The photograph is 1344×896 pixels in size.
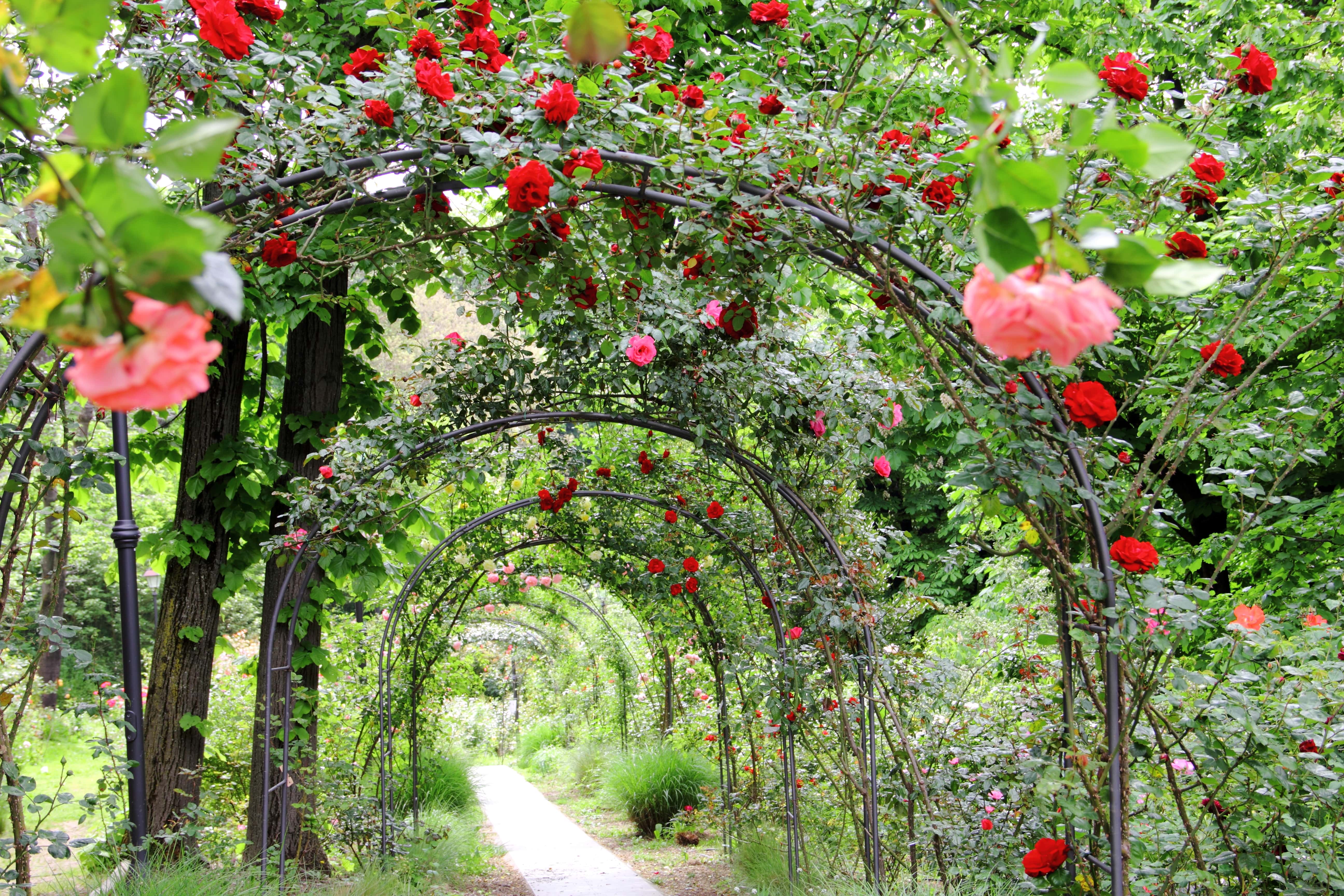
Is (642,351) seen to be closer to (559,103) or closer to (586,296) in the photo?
(586,296)

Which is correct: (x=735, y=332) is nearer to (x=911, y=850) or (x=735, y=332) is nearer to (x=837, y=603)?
(x=837, y=603)

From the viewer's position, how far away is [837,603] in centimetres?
351

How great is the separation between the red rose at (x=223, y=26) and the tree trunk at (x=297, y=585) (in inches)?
85.7

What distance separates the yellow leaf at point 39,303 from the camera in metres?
0.50

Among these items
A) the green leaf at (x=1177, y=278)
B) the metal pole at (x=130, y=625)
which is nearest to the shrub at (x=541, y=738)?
the metal pole at (x=130, y=625)

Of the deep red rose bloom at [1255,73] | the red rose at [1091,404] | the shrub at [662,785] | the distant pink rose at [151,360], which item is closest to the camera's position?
the distant pink rose at [151,360]

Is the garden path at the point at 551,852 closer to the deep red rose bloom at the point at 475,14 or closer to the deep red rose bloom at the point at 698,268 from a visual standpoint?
the deep red rose bloom at the point at 698,268

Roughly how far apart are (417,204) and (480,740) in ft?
43.4

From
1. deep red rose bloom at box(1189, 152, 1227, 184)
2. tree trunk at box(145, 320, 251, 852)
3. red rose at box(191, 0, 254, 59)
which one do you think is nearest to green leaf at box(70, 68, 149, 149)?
red rose at box(191, 0, 254, 59)

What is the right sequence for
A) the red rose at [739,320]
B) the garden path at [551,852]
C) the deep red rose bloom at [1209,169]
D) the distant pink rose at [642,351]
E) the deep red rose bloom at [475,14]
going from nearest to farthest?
→ the deep red rose bloom at [1209,169] → the deep red rose bloom at [475,14] → the red rose at [739,320] → the distant pink rose at [642,351] → the garden path at [551,852]

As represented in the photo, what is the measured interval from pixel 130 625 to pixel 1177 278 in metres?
2.31

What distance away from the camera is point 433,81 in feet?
5.92

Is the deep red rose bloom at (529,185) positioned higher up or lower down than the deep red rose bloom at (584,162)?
lower down

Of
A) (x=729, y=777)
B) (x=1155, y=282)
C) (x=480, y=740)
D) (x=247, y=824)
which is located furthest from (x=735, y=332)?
(x=480, y=740)
